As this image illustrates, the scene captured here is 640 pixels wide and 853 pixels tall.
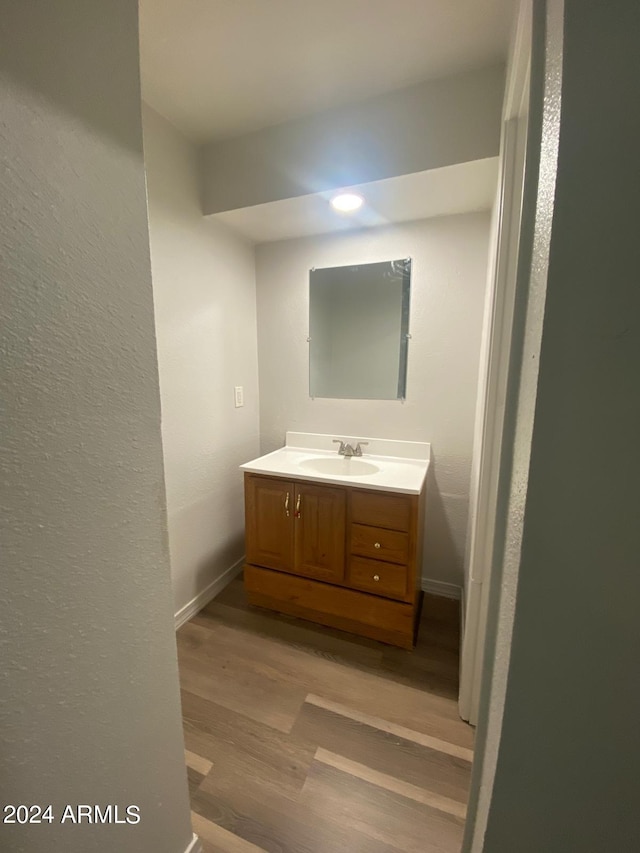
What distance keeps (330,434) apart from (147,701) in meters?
1.54

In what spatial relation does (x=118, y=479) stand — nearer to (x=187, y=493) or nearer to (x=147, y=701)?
(x=147, y=701)

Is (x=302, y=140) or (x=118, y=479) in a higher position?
(x=302, y=140)

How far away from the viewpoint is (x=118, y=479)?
66 cm

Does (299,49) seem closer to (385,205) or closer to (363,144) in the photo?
(363,144)

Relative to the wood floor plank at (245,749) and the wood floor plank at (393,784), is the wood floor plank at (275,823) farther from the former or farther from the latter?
the wood floor plank at (393,784)

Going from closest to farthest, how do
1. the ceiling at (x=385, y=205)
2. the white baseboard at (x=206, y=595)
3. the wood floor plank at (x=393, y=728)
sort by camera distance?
the wood floor plank at (x=393, y=728), the ceiling at (x=385, y=205), the white baseboard at (x=206, y=595)

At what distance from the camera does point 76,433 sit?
0.58 meters

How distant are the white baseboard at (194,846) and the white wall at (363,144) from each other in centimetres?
224

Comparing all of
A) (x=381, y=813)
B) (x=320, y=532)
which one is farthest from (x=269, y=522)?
(x=381, y=813)

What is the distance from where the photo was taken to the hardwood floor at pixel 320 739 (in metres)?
0.98

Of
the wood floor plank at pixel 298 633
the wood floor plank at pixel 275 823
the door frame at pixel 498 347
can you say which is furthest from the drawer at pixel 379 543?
the wood floor plank at pixel 275 823

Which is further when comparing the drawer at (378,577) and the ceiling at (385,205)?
the drawer at (378,577)

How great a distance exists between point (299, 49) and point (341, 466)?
175 cm

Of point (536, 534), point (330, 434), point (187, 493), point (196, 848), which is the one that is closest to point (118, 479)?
point (536, 534)
